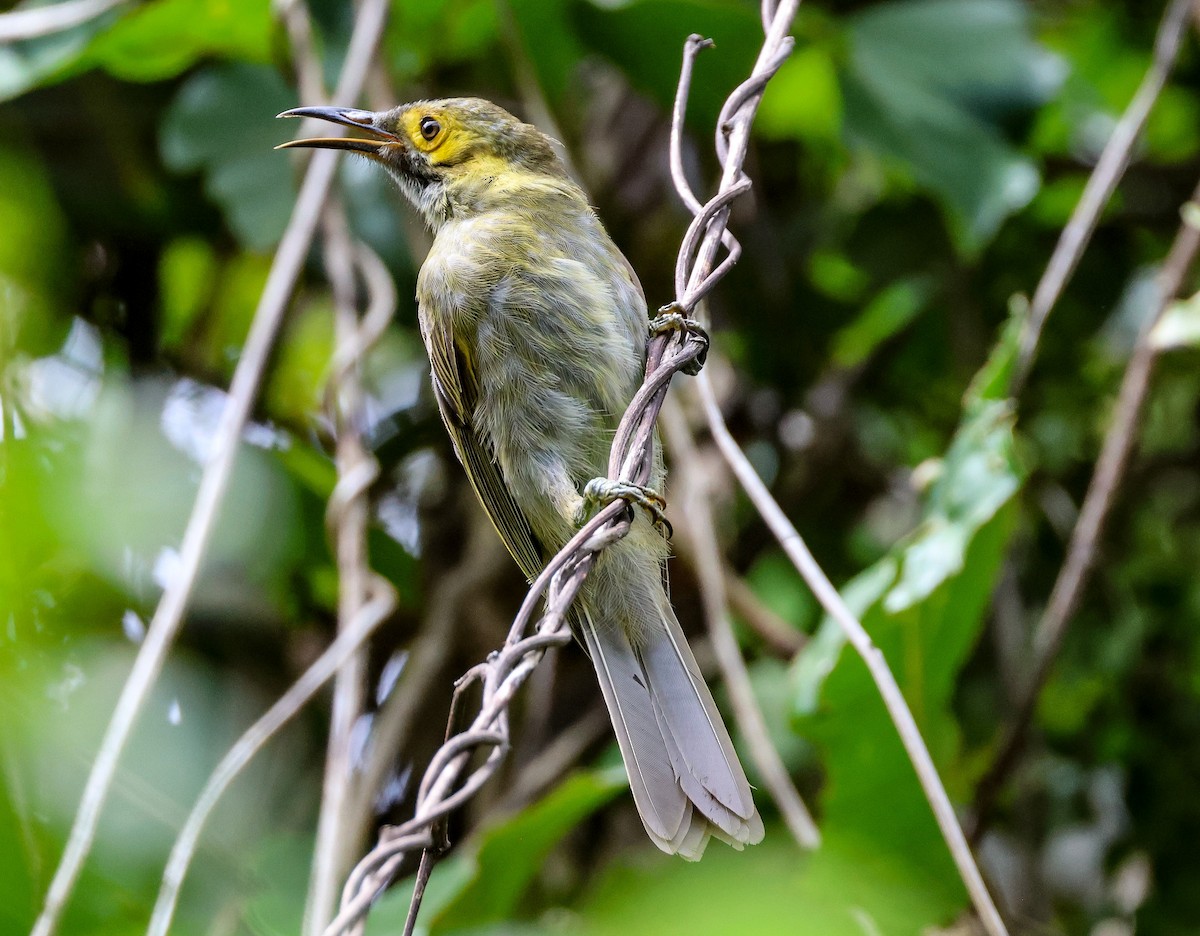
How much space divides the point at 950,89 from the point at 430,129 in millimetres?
1394

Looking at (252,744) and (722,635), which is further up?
(252,744)

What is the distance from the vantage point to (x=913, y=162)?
131 inches

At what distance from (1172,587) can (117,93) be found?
3.43m

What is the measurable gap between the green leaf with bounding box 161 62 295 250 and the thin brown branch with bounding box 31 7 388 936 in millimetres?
554

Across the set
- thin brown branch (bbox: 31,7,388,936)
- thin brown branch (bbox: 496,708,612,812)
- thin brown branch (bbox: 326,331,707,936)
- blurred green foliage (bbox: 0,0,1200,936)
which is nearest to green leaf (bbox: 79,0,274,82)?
blurred green foliage (bbox: 0,0,1200,936)

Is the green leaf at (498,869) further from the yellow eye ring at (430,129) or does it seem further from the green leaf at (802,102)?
the green leaf at (802,102)

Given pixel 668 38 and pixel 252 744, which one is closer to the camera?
pixel 252 744

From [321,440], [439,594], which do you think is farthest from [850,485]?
[321,440]

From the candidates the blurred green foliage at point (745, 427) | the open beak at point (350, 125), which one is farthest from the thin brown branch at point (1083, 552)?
the open beak at point (350, 125)

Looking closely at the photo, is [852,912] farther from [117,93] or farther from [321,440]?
[117,93]

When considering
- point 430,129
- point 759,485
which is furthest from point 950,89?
point 759,485

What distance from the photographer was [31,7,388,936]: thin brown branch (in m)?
2.17

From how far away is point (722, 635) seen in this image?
2990mm

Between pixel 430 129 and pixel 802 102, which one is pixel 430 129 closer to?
pixel 430 129
